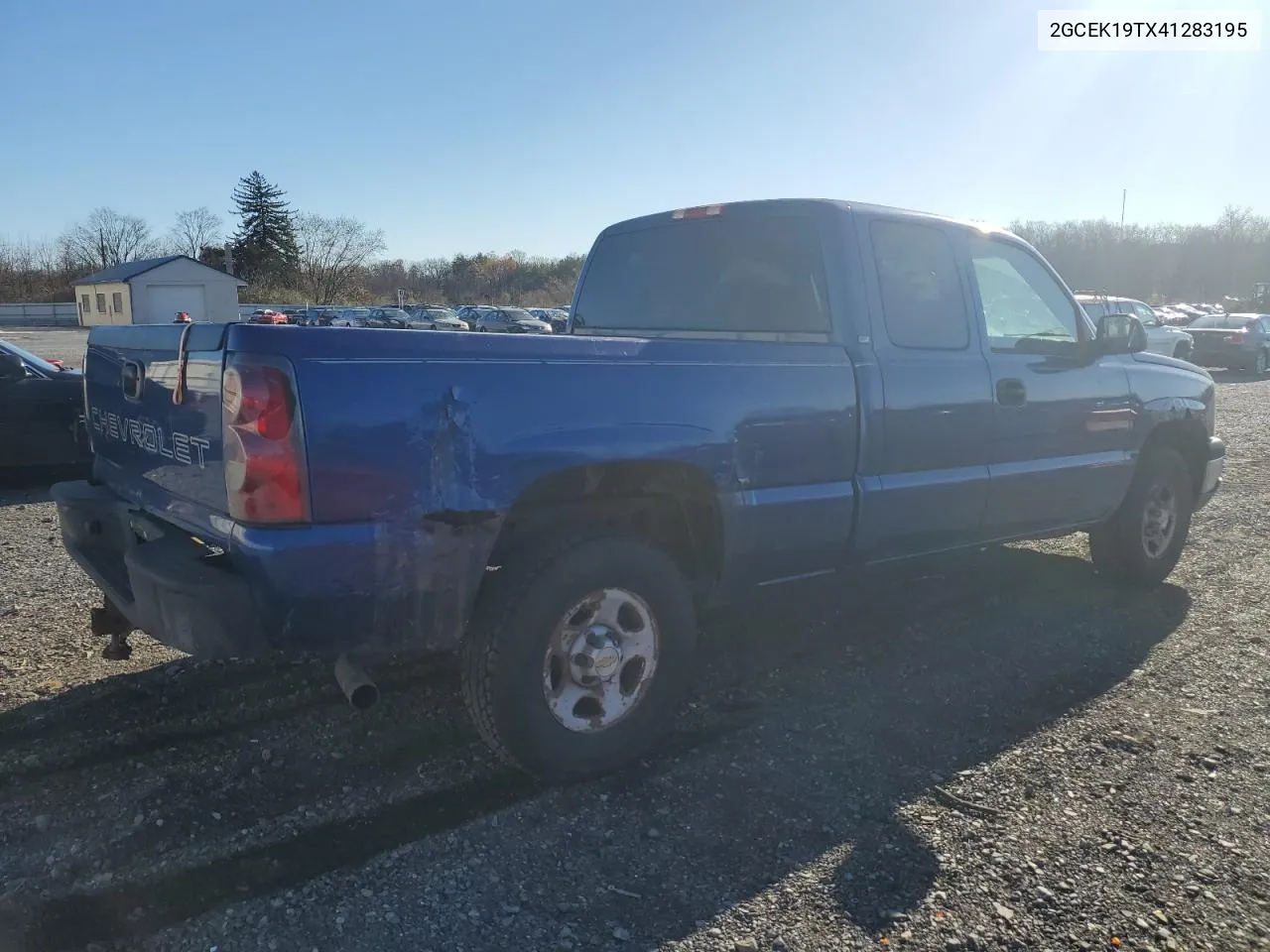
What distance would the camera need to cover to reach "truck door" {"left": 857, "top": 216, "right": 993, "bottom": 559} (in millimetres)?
4207

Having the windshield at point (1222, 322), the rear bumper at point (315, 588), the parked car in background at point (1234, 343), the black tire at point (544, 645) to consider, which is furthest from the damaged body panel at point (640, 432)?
the windshield at point (1222, 322)

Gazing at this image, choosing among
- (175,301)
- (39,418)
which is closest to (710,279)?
(39,418)

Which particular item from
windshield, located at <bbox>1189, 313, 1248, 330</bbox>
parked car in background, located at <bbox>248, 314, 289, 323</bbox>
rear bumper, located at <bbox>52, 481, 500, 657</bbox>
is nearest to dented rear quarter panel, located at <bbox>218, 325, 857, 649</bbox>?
rear bumper, located at <bbox>52, 481, 500, 657</bbox>

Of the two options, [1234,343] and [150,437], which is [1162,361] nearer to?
[150,437]

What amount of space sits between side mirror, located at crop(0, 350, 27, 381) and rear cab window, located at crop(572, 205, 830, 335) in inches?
250

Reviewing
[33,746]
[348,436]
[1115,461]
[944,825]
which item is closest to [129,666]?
[33,746]

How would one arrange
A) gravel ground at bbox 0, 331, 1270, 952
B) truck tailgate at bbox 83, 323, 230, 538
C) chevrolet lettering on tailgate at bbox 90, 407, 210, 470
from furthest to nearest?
chevrolet lettering on tailgate at bbox 90, 407, 210, 470, truck tailgate at bbox 83, 323, 230, 538, gravel ground at bbox 0, 331, 1270, 952

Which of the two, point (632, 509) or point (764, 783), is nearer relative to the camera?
point (764, 783)

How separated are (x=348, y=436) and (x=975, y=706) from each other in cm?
286

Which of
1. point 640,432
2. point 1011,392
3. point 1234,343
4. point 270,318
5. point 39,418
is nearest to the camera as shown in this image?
point 640,432

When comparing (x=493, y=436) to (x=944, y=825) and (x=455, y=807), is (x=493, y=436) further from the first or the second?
(x=944, y=825)

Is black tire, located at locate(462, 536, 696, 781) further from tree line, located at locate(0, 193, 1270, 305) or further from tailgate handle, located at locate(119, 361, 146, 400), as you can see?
tree line, located at locate(0, 193, 1270, 305)

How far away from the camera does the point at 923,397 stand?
431 centimetres

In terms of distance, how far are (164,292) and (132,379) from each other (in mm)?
53005
